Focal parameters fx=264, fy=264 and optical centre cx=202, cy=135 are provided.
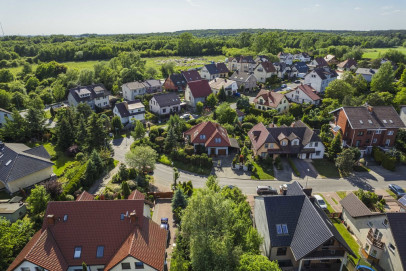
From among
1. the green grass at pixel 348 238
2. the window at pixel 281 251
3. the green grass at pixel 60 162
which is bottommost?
the green grass at pixel 348 238

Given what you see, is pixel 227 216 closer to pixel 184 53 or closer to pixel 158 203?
pixel 158 203

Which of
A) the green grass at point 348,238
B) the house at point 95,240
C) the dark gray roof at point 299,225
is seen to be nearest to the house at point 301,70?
the green grass at point 348,238

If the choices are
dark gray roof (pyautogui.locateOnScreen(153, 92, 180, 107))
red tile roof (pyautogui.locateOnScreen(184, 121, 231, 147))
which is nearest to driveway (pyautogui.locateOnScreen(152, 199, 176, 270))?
red tile roof (pyautogui.locateOnScreen(184, 121, 231, 147))

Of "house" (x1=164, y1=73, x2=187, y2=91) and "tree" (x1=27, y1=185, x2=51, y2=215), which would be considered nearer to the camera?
"tree" (x1=27, y1=185, x2=51, y2=215)

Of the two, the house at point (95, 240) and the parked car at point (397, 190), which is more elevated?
the house at point (95, 240)

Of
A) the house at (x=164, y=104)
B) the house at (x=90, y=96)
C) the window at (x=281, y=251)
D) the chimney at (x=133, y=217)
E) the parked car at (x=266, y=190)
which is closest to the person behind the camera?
the chimney at (x=133, y=217)

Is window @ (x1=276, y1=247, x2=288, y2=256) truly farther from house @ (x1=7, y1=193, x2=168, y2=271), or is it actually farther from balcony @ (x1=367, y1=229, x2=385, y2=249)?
house @ (x1=7, y1=193, x2=168, y2=271)

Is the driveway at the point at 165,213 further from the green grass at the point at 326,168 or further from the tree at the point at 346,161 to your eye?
the tree at the point at 346,161
